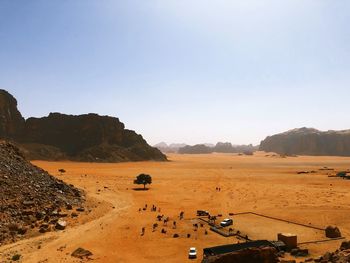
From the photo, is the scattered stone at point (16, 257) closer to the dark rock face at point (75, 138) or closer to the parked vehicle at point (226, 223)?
the parked vehicle at point (226, 223)

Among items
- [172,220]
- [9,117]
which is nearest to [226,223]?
[172,220]

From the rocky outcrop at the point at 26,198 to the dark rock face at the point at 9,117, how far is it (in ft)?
277

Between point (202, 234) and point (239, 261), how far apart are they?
29.7ft

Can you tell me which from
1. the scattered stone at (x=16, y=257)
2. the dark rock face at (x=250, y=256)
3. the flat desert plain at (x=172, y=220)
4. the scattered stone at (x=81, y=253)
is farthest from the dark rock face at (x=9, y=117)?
the dark rock face at (x=250, y=256)

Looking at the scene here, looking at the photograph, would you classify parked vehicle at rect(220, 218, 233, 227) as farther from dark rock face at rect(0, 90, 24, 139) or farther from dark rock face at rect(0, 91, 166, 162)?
dark rock face at rect(0, 90, 24, 139)

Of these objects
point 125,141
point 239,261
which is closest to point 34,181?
point 239,261

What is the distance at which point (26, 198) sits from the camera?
102 feet

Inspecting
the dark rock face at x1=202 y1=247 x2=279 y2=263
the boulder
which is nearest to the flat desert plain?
the boulder

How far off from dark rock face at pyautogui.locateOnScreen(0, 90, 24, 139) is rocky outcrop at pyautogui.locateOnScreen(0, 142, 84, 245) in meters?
84.4

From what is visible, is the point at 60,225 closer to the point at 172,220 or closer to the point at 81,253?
the point at 81,253

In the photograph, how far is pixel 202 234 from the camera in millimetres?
27422

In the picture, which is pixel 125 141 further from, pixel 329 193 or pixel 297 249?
pixel 297 249

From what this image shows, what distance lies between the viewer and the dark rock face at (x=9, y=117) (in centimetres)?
11675

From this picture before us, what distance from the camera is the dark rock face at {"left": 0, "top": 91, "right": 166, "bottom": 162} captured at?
375 ft
